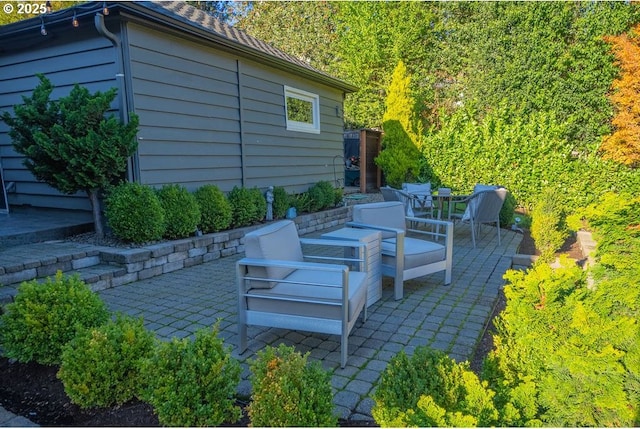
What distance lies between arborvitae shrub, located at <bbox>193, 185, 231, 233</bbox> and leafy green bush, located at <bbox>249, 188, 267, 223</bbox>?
657 mm

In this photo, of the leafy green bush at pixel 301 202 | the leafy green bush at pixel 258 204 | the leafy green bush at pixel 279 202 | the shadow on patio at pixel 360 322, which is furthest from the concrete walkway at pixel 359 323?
the leafy green bush at pixel 301 202

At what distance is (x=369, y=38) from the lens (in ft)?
48.9

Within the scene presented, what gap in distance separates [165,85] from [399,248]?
3846 millimetres

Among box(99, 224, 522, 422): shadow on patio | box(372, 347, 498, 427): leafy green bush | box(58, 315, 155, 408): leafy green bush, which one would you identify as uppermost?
box(372, 347, 498, 427): leafy green bush

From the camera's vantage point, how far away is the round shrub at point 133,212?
4.43 m

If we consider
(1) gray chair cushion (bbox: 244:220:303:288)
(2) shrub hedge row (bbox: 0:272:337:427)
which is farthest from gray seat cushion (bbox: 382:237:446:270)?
(2) shrub hedge row (bbox: 0:272:337:427)

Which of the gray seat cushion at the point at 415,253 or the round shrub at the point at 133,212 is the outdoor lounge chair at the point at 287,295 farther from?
the round shrub at the point at 133,212

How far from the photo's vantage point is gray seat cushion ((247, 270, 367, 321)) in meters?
2.50

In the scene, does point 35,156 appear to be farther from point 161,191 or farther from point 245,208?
point 245,208

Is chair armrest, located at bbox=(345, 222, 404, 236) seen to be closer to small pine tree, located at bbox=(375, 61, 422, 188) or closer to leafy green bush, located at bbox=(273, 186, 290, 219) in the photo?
leafy green bush, located at bbox=(273, 186, 290, 219)

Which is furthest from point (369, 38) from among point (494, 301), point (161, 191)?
point (494, 301)

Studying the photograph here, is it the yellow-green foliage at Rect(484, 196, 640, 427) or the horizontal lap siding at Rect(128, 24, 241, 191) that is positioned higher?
the horizontal lap siding at Rect(128, 24, 241, 191)

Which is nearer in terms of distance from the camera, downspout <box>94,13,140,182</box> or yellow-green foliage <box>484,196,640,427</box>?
yellow-green foliage <box>484,196,640,427</box>

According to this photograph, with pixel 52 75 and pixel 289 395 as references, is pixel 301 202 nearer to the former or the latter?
pixel 52 75
